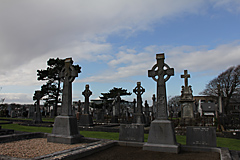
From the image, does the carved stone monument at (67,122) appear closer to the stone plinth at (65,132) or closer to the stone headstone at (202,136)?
the stone plinth at (65,132)

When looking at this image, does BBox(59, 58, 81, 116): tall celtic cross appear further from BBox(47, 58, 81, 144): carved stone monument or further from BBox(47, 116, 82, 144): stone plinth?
BBox(47, 116, 82, 144): stone plinth

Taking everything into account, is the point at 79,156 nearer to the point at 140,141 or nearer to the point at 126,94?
the point at 140,141

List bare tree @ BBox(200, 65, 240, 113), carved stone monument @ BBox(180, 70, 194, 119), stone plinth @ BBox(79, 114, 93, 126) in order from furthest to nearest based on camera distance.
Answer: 1. bare tree @ BBox(200, 65, 240, 113)
2. carved stone monument @ BBox(180, 70, 194, 119)
3. stone plinth @ BBox(79, 114, 93, 126)

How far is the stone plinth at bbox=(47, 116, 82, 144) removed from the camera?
317 inches

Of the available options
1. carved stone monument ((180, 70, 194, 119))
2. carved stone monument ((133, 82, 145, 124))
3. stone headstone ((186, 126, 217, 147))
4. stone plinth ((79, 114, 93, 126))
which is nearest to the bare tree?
carved stone monument ((180, 70, 194, 119))

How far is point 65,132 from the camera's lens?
27.0 feet

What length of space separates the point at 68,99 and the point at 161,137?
474cm

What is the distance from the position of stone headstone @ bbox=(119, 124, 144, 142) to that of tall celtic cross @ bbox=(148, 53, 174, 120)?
0.97 m

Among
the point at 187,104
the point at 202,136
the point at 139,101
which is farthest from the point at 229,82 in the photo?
the point at 202,136

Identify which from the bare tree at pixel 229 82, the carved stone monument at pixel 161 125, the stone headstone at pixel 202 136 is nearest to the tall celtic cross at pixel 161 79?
the carved stone monument at pixel 161 125

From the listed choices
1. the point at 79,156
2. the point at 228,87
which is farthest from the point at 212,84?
the point at 79,156

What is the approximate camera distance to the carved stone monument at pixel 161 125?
6.30 meters

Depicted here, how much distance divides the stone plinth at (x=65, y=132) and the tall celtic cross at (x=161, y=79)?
3.91 meters

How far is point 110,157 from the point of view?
548cm
